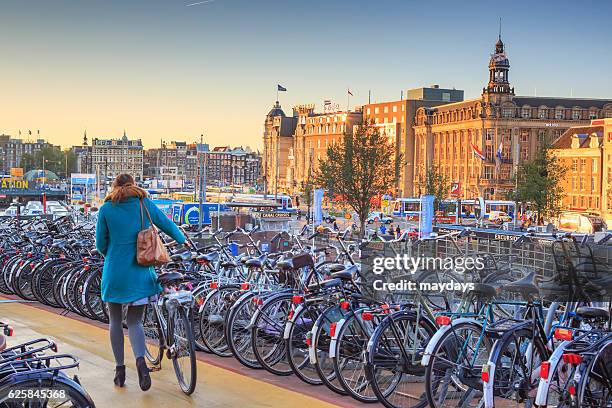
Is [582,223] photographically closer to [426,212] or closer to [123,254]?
[426,212]

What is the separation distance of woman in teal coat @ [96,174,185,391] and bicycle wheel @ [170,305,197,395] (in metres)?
0.28

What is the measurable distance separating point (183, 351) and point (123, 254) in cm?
88

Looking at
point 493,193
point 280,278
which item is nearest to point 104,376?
point 280,278

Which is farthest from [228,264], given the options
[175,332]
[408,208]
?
[408,208]

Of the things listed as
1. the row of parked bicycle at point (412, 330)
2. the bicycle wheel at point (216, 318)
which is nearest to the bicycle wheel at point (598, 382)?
the row of parked bicycle at point (412, 330)

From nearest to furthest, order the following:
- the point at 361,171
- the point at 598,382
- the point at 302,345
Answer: the point at 598,382
the point at 302,345
the point at 361,171

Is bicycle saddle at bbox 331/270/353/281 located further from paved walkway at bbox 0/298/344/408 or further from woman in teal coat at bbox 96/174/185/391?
woman in teal coat at bbox 96/174/185/391

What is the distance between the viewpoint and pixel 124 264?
284 inches

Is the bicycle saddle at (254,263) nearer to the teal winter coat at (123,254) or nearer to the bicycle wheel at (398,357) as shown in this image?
the teal winter coat at (123,254)

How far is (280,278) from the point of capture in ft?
31.0

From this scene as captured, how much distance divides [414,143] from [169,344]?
117m

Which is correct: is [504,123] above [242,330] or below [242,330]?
above

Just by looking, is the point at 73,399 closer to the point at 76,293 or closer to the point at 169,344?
the point at 169,344

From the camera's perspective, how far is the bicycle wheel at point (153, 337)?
309 inches
